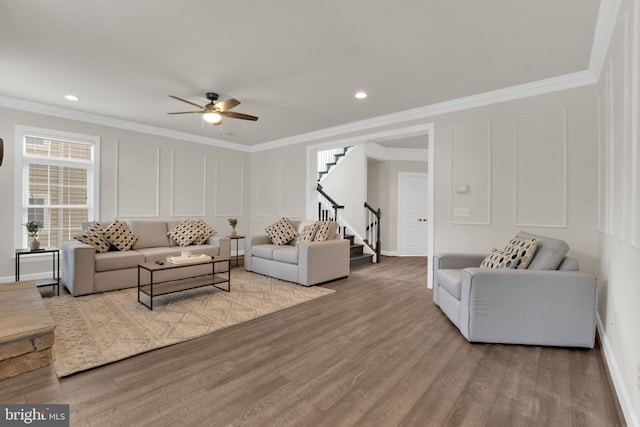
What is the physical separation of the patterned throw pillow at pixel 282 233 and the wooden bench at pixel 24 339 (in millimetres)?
3458

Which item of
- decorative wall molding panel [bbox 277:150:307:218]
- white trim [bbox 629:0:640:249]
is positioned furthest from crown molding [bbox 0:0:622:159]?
white trim [bbox 629:0:640:249]

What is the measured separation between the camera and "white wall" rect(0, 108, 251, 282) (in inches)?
179

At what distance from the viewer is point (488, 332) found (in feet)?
8.74

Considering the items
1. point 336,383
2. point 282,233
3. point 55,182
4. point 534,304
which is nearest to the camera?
point 336,383

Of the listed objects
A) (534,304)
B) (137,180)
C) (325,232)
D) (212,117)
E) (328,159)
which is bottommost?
(534,304)

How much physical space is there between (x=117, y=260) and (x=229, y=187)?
11.0 ft

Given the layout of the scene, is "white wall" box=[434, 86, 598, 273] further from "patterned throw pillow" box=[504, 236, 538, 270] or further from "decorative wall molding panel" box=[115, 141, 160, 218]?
"decorative wall molding panel" box=[115, 141, 160, 218]

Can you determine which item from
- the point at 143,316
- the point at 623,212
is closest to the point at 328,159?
the point at 143,316

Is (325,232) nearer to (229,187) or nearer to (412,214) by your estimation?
(229,187)

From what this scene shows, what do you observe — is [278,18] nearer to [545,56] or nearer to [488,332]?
[545,56]

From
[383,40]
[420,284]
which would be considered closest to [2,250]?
[383,40]

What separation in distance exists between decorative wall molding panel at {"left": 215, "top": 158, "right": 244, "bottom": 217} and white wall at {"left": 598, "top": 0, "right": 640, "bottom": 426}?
653 centimetres

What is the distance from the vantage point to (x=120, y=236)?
15.6 ft

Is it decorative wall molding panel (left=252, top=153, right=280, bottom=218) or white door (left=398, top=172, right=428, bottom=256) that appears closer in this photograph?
decorative wall molding panel (left=252, top=153, right=280, bottom=218)
